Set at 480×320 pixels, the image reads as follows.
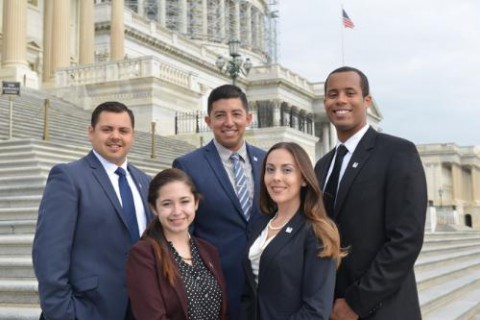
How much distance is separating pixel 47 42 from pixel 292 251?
98.2 ft

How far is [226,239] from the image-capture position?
393 centimetres

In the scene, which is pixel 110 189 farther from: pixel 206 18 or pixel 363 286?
pixel 206 18

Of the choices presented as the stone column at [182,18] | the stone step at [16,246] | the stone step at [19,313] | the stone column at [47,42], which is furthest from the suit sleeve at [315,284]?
the stone column at [182,18]

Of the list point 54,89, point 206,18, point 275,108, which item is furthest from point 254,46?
point 54,89

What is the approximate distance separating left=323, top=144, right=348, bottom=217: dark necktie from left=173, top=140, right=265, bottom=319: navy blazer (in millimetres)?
462

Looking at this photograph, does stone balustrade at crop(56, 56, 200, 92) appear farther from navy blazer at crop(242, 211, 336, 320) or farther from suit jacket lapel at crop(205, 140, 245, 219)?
navy blazer at crop(242, 211, 336, 320)

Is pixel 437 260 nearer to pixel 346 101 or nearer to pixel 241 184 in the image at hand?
pixel 241 184

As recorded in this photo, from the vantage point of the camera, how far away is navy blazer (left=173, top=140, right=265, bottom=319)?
391 centimetres

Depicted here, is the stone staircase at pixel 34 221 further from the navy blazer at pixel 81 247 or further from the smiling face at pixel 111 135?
the smiling face at pixel 111 135

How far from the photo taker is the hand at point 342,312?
3353 millimetres

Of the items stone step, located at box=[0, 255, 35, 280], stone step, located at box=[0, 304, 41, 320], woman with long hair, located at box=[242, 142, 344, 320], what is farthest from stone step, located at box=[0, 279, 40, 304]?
woman with long hair, located at box=[242, 142, 344, 320]

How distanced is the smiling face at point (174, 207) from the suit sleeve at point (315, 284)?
0.69 m

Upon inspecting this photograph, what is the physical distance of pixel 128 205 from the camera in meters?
Result: 3.75

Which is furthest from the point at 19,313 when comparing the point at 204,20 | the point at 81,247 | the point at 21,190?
the point at 204,20
